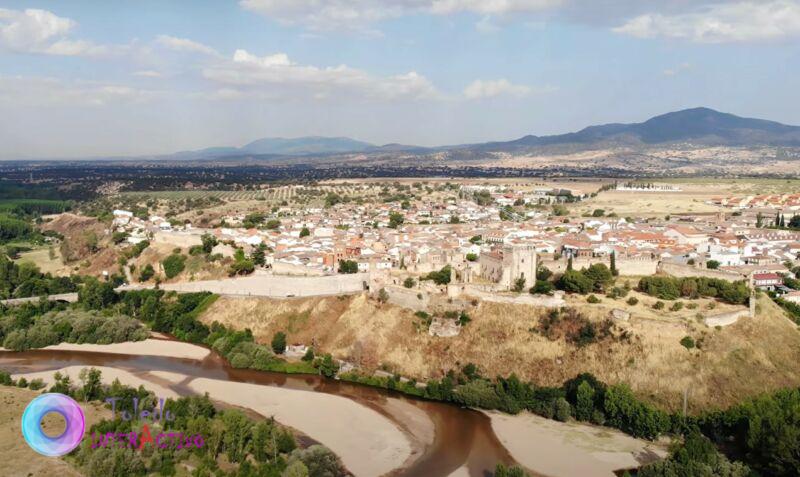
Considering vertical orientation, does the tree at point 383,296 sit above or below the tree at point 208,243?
below

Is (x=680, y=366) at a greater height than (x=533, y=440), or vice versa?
(x=680, y=366)

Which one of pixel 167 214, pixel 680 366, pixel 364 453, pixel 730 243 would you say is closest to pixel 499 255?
pixel 680 366

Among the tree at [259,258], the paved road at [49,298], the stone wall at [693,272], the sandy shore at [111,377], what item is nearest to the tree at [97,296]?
the paved road at [49,298]

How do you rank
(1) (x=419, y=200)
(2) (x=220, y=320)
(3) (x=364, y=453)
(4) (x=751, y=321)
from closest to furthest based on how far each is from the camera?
(3) (x=364, y=453), (4) (x=751, y=321), (2) (x=220, y=320), (1) (x=419, y=200)

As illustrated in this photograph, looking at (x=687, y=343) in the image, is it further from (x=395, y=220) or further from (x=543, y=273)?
(x=395, y=220)

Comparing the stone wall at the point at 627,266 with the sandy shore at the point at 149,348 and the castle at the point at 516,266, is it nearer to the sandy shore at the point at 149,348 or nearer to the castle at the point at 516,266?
the castle at the point at 516,266

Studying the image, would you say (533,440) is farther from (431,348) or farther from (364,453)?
(431,348)

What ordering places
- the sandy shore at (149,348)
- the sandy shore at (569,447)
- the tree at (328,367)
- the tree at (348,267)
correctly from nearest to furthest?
1. the sandy shore at (569,447)
2. the tree at (328,367)
3. the sandy shore at (149,348)
4. the tree at (348,267)
